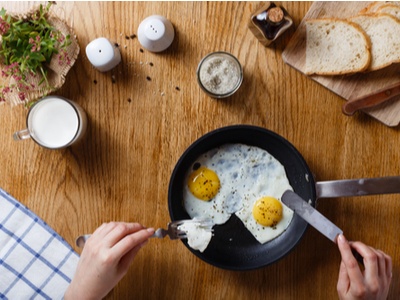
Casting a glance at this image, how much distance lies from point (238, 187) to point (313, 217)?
29 cm

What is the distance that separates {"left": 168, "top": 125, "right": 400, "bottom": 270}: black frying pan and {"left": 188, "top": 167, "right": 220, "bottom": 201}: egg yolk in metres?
0.04

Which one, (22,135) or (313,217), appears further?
(22,135)

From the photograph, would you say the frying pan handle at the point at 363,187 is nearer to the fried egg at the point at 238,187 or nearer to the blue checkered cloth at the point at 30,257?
the fried egg at the point at 238,187

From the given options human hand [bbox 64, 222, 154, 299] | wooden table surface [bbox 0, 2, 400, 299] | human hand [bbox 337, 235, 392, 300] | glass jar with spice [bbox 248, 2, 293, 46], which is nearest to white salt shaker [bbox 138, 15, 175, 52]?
wooden table surface [bbox 0, 2, 400, 299]

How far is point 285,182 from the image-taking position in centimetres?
169

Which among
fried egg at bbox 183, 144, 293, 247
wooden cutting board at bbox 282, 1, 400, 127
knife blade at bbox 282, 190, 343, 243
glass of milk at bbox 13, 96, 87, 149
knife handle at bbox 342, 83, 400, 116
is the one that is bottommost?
knife blade at bbox 282, 190, 343, 243

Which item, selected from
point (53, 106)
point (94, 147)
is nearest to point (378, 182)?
point (94, 147)

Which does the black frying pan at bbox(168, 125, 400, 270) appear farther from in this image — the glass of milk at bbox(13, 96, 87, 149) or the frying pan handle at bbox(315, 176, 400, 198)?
the glass of milk at bbox(13, 96, 87, 149)

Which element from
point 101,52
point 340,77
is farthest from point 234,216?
point 101,52

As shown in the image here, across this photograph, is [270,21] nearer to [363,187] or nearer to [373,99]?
[373,99]

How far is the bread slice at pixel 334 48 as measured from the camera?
1676 mm

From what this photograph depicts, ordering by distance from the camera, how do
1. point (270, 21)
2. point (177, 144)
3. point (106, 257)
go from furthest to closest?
1. point (177, 144)
2. point (270, 21)
3. point (106, 257)

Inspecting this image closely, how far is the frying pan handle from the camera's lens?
1.53 m

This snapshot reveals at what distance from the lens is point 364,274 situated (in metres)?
1.52
